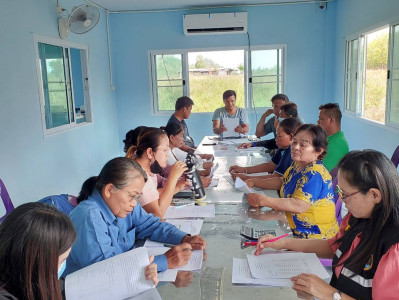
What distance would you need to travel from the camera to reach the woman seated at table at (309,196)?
1.69 m

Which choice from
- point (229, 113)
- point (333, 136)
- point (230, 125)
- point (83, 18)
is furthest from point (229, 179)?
point (83, 18)

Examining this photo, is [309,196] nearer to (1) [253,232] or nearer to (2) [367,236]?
(1) [253,232]

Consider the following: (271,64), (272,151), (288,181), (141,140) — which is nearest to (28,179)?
(141,140)

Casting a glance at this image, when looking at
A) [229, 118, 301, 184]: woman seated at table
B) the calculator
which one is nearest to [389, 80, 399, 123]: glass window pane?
[229, 118, 301, 184]: woman seated at table

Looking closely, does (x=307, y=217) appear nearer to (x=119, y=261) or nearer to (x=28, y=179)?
(x=119, y=261)

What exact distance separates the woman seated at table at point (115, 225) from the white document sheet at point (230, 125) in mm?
3041

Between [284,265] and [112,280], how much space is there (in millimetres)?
592

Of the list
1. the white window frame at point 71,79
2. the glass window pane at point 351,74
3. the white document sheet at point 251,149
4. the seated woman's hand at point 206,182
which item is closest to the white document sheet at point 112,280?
the seated woman's hand at point 206,182

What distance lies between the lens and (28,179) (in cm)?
344

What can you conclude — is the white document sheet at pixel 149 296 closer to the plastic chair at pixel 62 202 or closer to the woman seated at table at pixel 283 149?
the plastic chair at pixel 62 202

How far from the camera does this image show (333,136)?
9.14 ft

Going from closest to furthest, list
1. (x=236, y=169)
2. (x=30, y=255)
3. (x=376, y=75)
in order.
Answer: (x=30, y=255)
(x=236, y=169)
(x=376, y=75)

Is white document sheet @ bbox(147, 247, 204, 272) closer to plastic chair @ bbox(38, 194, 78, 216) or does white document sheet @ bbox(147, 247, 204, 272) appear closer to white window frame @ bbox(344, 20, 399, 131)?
plastic chair @ bbox(38, 194, 78, 216)

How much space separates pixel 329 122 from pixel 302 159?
1121 millimetres
